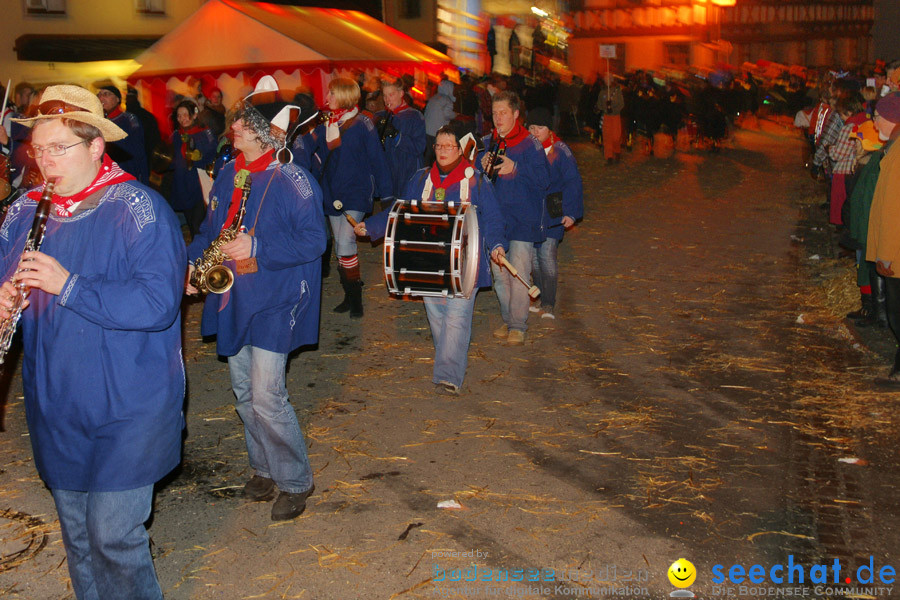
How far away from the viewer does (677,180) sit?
63.8ft

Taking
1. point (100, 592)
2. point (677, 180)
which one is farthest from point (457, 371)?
point (677, 180)

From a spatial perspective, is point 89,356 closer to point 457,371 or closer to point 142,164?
point 457,371

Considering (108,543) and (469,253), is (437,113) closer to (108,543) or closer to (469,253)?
(469,253)

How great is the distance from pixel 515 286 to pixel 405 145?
328 cm

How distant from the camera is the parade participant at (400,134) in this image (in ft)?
34.5

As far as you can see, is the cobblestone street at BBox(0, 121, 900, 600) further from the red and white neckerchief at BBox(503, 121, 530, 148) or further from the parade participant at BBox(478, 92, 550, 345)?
the red and white neckerchief at BBox(503, 121, 530, 148)

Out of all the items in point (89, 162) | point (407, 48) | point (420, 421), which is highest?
point (407, 48)

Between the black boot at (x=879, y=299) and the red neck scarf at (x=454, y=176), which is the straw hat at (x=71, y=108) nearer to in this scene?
the red neck scarf at (x=454, y=176)

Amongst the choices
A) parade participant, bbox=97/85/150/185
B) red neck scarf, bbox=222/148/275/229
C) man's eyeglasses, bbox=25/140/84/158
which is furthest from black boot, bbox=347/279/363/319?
man's eyeglasses, bbox=25/140/84/158

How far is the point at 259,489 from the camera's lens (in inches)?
202

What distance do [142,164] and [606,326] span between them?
6.15 metres

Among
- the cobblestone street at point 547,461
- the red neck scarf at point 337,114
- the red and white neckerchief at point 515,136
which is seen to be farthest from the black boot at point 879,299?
the red neck scarf at point 337,114

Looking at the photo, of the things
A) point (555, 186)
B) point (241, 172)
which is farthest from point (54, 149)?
point (555, 186)

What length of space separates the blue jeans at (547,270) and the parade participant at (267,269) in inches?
167
